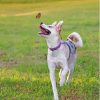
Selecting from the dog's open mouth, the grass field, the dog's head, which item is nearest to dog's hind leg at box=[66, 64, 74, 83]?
the grass field

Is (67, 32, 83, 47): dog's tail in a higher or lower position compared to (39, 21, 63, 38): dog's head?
higher

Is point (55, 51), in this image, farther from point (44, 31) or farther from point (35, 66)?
point (35, 66)

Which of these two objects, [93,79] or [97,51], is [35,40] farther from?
[93,79]

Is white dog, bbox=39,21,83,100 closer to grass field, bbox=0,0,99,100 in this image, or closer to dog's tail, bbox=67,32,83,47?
grass field, bbox=0,0,99,100

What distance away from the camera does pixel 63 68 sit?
352 inches

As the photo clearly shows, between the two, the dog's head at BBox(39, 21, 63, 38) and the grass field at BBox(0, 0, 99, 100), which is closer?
the dog's head at BBox(39, 21, 63, 38)

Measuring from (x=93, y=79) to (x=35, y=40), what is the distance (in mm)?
11545

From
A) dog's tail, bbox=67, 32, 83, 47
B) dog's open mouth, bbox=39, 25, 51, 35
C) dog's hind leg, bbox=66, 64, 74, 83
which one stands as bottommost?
dog's hind leg, bbox=66, 64, 74, 83

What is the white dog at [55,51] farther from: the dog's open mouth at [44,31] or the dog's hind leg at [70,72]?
the dog's hind leg at [70,72]

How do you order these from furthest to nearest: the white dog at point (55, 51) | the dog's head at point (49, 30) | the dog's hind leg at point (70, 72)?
the dog's hind leg at point (70, 72) < the white dog at point (55, 51) < the dog's head at point (49, 30)

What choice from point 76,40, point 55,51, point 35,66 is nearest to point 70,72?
point 76,40

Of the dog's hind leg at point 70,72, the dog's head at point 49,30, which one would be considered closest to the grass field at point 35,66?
the dog's hind leg at point 70,72

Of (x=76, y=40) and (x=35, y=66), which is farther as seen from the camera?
(x=35, y=66)

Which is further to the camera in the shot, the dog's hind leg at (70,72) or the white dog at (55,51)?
the dog's hind leg at (70,72)
